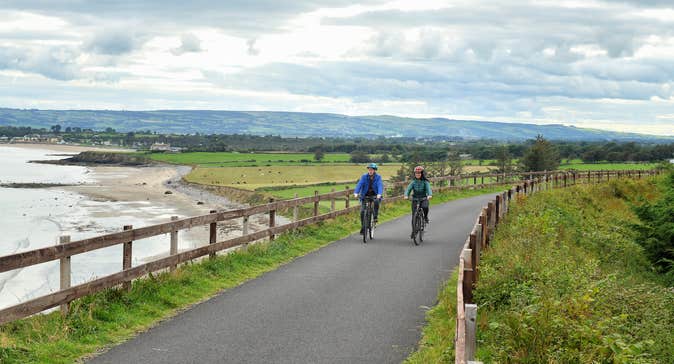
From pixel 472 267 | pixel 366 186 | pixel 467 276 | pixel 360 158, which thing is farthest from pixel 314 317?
pixel 360 158

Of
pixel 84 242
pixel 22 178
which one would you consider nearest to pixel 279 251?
pixel 84 242

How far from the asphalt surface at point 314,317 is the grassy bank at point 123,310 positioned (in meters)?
0.33

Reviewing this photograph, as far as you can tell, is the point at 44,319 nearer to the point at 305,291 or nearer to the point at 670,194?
the point at 305,291

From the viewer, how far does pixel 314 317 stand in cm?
1078

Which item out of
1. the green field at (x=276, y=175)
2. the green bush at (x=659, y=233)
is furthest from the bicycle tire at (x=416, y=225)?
the green field at (x=276, y=175)

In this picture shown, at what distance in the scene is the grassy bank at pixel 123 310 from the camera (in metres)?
8.68

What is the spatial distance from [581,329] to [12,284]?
2564 centimetres

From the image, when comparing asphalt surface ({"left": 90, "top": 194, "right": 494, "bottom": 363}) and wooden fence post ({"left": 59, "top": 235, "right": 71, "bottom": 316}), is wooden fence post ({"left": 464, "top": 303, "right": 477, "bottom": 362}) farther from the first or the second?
wooden fence post ({"left": 59, "top": 235, "right": 71, "bottom": 316})

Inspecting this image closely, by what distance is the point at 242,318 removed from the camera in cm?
1070

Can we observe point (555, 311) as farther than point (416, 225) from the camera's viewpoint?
No

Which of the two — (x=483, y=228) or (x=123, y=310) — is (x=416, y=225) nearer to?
(x=483, y=228)

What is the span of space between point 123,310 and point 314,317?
2638 millimetres

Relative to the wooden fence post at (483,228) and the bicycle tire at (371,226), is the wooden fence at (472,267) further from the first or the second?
the bicycle tire at (371,226)

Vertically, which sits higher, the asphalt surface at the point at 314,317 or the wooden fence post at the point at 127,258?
the wooden fence post at the point at 127,258
